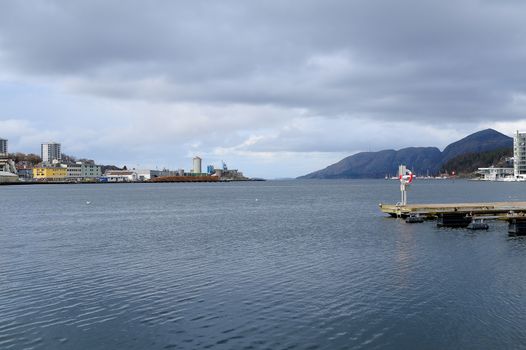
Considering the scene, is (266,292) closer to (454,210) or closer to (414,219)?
(414,219)

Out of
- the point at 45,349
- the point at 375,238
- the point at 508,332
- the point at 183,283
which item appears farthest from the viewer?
the point at 375,238

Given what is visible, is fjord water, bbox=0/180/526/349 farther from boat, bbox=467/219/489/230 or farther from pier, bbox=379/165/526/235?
boat, bbox=467/219/489/230

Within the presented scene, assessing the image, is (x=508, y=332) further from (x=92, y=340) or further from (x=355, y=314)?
(x=92, y=340)

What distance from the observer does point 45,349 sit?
20.8 metres

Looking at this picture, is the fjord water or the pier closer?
the fjord water

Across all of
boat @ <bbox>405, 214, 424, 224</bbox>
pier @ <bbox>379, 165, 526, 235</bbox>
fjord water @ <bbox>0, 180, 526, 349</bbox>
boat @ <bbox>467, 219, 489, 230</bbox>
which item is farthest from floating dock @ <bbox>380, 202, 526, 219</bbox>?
fjord water @ <bbox>0, 180, 526, 349</bbox>

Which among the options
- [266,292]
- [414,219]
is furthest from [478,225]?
[266,292]

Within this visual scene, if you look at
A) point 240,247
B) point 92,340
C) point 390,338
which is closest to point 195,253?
point 240,247

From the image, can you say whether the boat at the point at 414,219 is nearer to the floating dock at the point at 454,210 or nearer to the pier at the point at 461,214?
the pier at the point at 461,214

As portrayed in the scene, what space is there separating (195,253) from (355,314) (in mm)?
22817

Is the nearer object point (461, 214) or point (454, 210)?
point (461, 214)

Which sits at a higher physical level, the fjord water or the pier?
the pier

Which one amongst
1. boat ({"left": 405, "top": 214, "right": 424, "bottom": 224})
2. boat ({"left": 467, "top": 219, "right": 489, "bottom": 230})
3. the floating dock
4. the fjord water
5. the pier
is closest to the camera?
the fjord water

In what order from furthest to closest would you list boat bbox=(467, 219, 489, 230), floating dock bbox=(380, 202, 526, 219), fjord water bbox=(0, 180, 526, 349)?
floating dock bbox=(380, 202, 526, 219) → boat bbox=(467, 219, 489, 230) → fjord water bbox=(0, 180, 526, 349)
